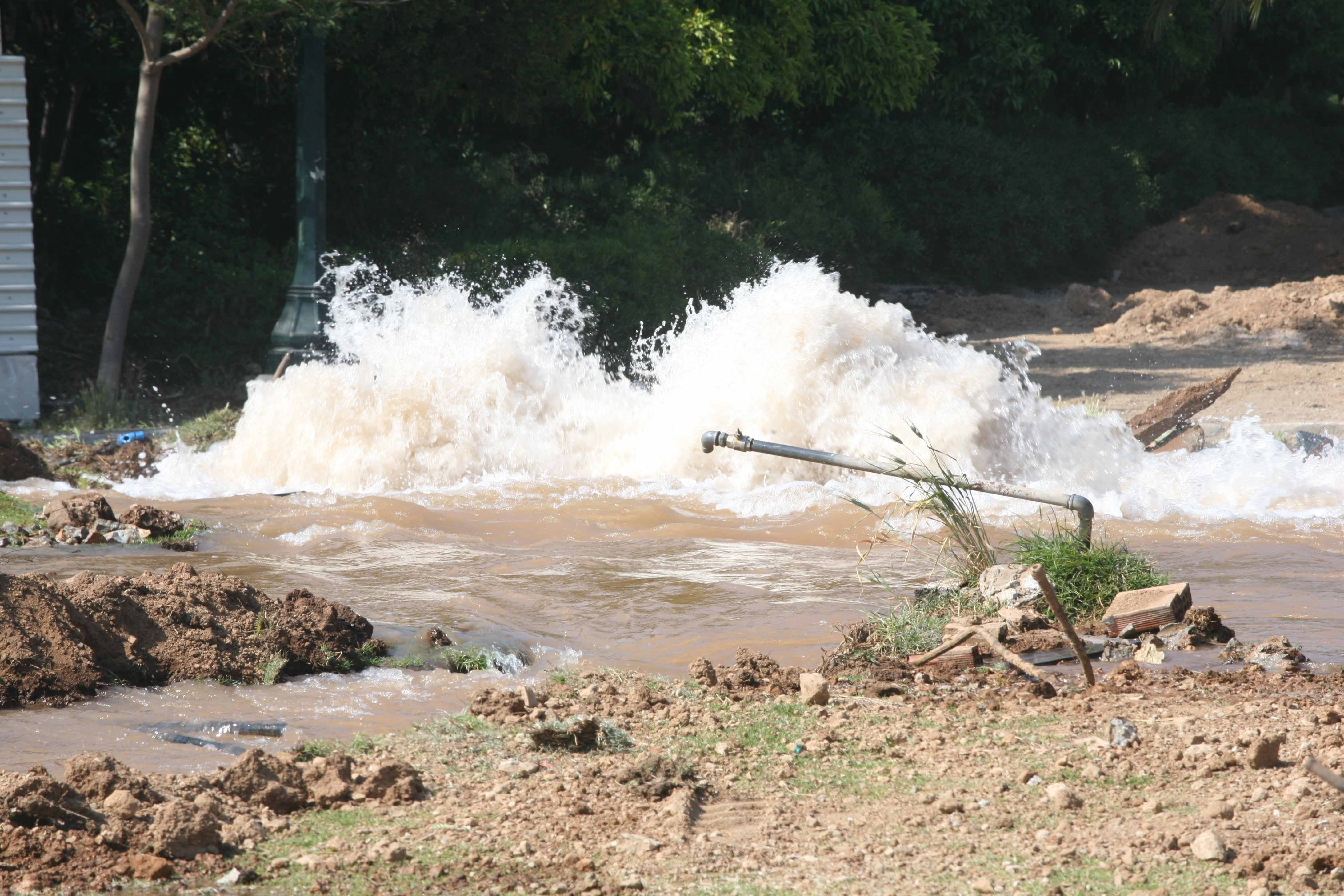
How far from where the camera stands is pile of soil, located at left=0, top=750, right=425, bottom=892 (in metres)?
3.12

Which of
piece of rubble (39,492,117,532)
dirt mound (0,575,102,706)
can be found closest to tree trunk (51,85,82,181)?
piece of rubble (39,492,117,532)

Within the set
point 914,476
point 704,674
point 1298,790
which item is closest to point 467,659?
point 704,674

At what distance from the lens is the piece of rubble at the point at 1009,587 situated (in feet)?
17.8

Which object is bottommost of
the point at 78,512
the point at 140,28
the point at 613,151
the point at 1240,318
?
the point at 78,512

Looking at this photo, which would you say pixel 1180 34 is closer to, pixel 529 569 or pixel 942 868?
pixel 529 569

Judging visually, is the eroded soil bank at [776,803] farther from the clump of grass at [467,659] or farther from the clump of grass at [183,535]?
the clump of grass at [183,535]

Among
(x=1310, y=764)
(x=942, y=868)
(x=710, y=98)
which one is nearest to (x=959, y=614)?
(x=942, y=868)

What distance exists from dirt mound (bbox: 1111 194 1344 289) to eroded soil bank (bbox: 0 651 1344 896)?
68.1ft

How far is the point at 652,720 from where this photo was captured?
4422mm

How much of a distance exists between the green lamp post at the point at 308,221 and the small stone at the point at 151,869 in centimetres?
820

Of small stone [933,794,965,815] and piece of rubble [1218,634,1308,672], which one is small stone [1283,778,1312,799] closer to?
small stone [933,794,965,815]

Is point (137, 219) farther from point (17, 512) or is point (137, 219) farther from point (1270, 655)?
point (1270, 655)

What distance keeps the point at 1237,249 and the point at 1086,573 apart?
69.0 feet

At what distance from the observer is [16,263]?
11000mm
